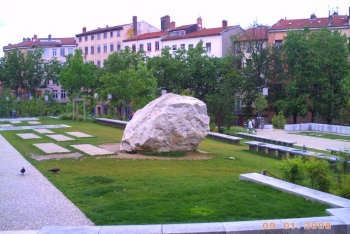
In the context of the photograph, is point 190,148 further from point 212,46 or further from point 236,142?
point 212,46

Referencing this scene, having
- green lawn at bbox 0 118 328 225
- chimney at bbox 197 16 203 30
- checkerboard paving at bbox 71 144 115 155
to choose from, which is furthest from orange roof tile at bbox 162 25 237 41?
green lawn at bbox 0 118 328 225

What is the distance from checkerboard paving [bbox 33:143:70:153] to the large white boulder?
2.53 m

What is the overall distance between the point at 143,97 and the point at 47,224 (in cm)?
2979

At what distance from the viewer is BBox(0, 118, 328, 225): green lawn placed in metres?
7.21

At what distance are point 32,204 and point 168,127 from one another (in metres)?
7.25

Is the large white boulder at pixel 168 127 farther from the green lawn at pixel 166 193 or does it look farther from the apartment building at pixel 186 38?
the apartment building at pixel 186 38

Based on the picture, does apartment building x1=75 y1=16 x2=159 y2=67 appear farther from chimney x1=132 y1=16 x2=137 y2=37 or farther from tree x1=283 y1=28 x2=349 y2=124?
tree x1=283 y1=28 x2=349 y2=124

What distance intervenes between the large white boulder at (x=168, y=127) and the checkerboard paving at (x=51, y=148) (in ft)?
→ 8.28

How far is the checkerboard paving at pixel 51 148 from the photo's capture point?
53.3 feet

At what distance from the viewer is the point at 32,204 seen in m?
8.43

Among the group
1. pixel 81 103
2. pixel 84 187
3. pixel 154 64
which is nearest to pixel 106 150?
pixel 84 187

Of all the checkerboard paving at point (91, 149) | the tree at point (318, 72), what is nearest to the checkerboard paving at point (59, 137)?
the checkerboard paving at point (91, 149)
